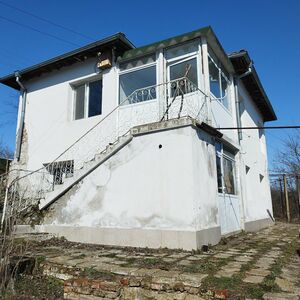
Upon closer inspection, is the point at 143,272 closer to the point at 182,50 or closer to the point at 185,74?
the point at 185,74

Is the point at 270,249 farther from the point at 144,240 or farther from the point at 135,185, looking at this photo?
the point at 135,185

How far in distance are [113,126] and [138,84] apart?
1576mm

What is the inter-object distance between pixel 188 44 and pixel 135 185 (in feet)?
14.2

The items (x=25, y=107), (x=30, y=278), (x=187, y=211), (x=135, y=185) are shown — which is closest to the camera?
(x=30, y=278)

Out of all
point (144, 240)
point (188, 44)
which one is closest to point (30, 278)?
point (144, 240)

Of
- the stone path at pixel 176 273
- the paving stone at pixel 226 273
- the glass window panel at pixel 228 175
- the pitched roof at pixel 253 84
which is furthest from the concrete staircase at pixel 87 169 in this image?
the pitched roof at pixel 253 84

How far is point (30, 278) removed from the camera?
17.8 ft

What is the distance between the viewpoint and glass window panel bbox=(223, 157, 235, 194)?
9195 millimetres

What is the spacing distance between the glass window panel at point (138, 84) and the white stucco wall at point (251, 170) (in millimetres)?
4038

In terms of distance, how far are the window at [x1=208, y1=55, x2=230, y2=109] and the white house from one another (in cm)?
6

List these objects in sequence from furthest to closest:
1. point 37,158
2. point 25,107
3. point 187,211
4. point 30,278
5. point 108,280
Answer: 1. point 25,107
2. point 37,158
3. point 187,211
4. point 30,278
5. point 108,280

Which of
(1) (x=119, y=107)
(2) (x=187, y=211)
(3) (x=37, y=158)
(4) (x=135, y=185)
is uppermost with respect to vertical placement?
(1) (x=119, y=107)

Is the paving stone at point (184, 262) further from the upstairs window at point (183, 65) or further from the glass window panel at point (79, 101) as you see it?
the glass window panel at point (79, 101)

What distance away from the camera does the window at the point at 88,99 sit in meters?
10.7
